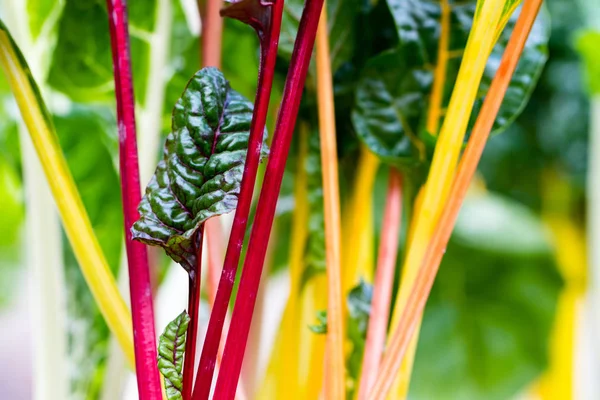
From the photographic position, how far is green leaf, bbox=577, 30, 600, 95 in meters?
0.75

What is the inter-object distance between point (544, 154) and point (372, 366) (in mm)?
850

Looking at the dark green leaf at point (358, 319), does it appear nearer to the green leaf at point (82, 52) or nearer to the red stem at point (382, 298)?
the red stem at point (382, 298)

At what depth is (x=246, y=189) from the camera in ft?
1.26

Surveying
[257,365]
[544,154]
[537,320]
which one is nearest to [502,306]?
[537,320]

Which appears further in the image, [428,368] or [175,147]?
[428,368]

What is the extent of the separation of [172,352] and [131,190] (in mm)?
124

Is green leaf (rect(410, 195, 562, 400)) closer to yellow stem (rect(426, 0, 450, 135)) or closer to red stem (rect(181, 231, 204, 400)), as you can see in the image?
yellow stem (rect(426, 0, 450, 135))

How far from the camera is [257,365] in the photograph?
0.70 metres

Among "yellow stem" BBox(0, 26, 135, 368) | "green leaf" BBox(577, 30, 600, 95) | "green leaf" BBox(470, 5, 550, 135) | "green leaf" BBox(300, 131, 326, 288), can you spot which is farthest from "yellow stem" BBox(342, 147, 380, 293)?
"green leaf" BBox(577, 30, 600, 95)

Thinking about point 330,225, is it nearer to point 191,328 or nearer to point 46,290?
point 191,328

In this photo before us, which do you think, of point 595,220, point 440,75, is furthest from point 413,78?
point 595,220

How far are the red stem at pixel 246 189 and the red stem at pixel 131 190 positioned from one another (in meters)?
0.05

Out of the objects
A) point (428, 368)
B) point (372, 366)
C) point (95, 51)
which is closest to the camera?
point (372, 366)

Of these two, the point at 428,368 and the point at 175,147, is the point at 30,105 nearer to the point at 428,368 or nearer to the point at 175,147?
the point at 175,147
